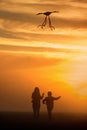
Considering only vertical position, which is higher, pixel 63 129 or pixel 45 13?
pixel 45 13

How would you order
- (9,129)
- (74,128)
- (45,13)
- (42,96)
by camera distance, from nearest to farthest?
(9,129), (74,128), (45,13), (42,96)

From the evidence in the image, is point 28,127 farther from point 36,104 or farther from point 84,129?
point 36,104

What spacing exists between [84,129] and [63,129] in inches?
57.0

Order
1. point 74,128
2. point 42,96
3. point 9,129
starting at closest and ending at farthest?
point 9,129, point 74,128, point 42,96

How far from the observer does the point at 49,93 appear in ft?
159

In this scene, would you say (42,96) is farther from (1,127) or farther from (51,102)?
(1,127)

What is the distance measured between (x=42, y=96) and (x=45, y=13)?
727cm

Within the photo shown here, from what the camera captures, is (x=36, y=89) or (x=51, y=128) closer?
(x=51, y=128)

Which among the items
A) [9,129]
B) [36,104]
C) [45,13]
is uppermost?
[45,13]

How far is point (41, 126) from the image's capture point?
39.8 m

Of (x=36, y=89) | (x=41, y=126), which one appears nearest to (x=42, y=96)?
(x=36, y=89)

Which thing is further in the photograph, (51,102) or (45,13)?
(51,102)

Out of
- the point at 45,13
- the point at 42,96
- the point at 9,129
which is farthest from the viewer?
the point at 42,96

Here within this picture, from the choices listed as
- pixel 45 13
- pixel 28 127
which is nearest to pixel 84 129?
pixel 28 127
